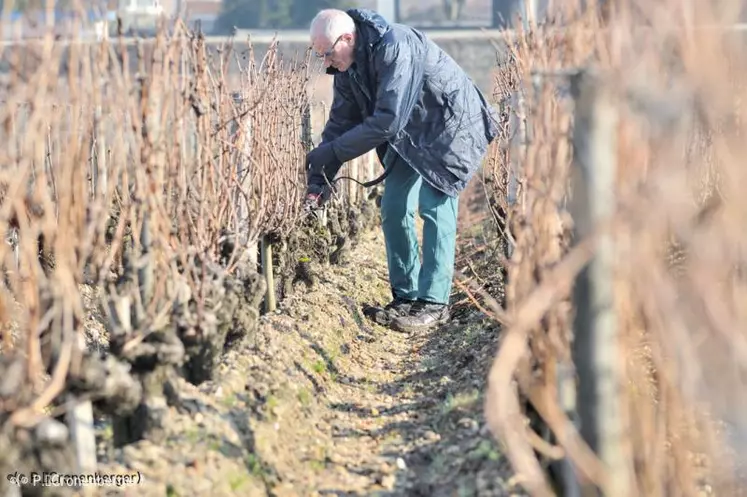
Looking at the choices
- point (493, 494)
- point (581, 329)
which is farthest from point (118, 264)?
point (581, 329)

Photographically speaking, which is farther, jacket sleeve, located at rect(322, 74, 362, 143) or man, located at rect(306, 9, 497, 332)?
jacket sleeve, located at rect(322, 74, 362, 143)

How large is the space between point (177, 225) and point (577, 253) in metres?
2.24

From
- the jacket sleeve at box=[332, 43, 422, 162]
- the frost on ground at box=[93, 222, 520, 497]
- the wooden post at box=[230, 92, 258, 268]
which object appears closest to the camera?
the frost on ground at box=[93, 222, 520, 497]

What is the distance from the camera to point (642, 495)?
235cm

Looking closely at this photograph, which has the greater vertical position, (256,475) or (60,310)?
(60,310)

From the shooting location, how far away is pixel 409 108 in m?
5.30

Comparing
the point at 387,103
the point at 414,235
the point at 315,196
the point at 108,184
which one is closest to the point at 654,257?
the point at 108,184

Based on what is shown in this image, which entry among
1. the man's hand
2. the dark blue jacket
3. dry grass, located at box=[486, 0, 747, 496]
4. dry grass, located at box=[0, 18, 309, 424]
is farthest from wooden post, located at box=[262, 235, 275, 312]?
dry grass, located at box=[486, 0, 747, 496]

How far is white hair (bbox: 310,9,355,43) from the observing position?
204 inches

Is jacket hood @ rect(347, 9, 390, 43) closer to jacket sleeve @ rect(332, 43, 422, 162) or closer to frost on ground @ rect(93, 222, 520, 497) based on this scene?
jacket sleeve @ rect(332, 43, 422, 162)

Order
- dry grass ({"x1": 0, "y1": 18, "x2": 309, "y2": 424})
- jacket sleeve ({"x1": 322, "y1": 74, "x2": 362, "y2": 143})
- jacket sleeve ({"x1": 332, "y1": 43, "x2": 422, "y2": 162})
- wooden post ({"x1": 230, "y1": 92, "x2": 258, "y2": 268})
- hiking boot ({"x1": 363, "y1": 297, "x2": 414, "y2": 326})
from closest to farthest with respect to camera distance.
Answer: dry grass ({"x1": 0, "y1": 18, "x2": 309, "y2": 424})
wooden post ({"x1": 230, "y1": 92, "x2": 258, "y2": 268})
jacket sleeve ({"x1": 332, "y1": 43, "x2": 422, "y2": 162})
jacket sleeve ({"x1": 322, "y1": 74, "x2": 362, "y2": 143})
hiking boot ({"x1": 363, "y1": 297, "x2": 414, "y2": 326})

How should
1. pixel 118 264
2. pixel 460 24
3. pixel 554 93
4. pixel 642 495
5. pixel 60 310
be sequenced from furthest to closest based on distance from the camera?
pixel 460 24 < pixel 118 264 < pixel 554 93 < pixel 60 310 < pixel 642 495

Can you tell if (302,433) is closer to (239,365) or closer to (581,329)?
(239,365)

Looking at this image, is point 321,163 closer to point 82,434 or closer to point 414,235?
point 414,235
